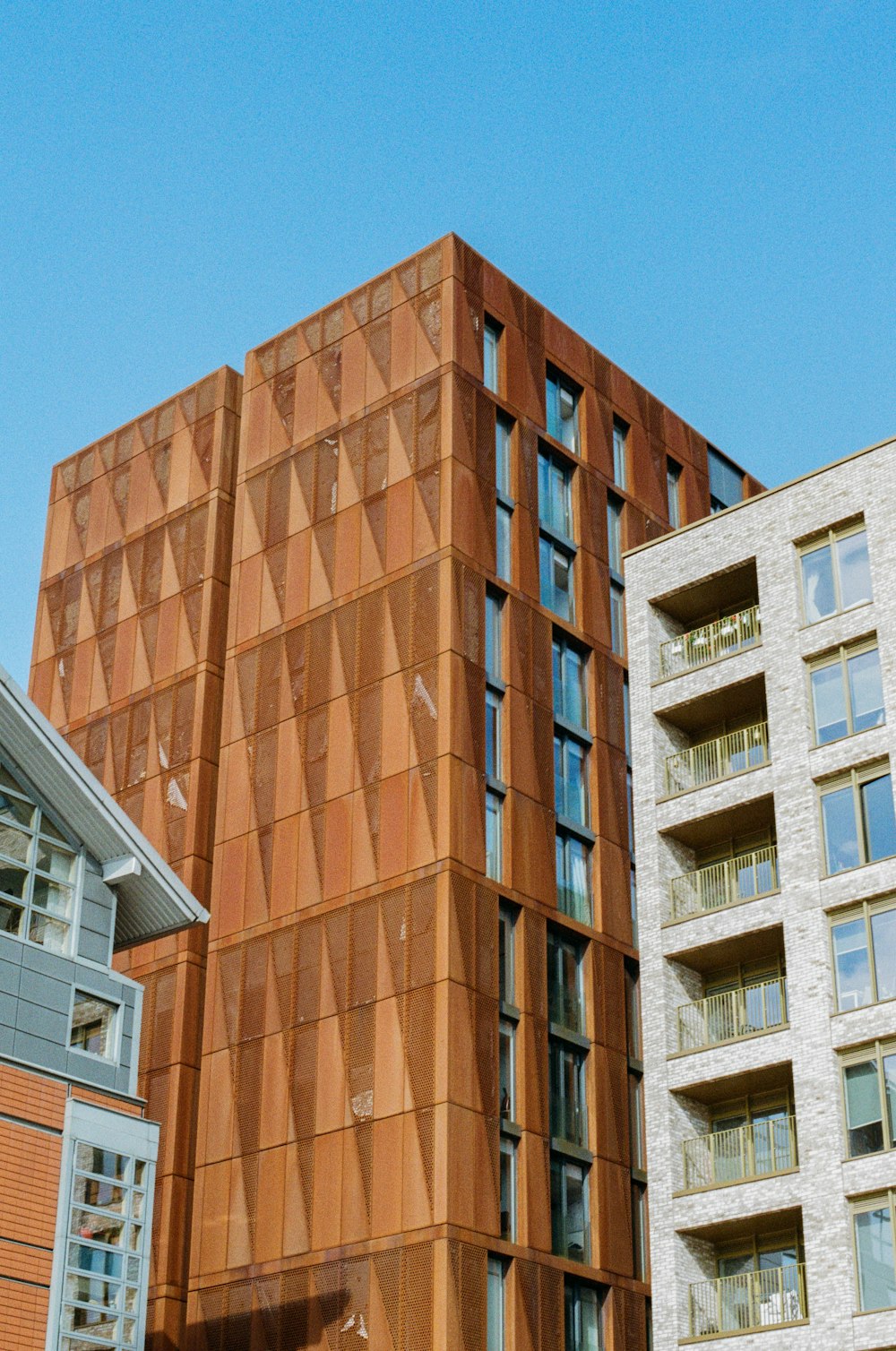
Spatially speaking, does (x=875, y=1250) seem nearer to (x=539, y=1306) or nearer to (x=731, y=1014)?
(x=731, y=1014)

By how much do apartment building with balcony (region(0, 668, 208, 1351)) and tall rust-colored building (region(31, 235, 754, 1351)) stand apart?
13.3m


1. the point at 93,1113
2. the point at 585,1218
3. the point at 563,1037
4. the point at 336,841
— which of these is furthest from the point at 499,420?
the point at 93,1113

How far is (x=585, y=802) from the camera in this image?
56250mm

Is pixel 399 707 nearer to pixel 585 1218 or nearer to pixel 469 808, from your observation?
pixel 469 808

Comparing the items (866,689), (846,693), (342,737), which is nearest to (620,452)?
(342,737)

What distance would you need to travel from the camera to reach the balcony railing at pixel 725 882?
4591 cm

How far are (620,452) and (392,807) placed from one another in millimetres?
18134

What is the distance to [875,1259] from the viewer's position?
3856 centimetres

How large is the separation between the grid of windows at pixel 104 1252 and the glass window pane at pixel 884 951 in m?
16.2

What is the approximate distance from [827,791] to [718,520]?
8.79m

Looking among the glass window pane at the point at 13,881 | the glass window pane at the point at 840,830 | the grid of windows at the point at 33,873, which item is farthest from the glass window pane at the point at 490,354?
the glass window pane at the point at 13,881

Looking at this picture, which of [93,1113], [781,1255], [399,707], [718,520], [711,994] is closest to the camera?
[93,1113]

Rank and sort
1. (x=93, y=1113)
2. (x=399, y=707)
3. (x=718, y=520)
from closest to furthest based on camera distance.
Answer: (x=93, y=1113) < (x=718, y=520) < (x=399, y=707)

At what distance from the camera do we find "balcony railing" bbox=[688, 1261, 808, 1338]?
Result: 1593 inches
